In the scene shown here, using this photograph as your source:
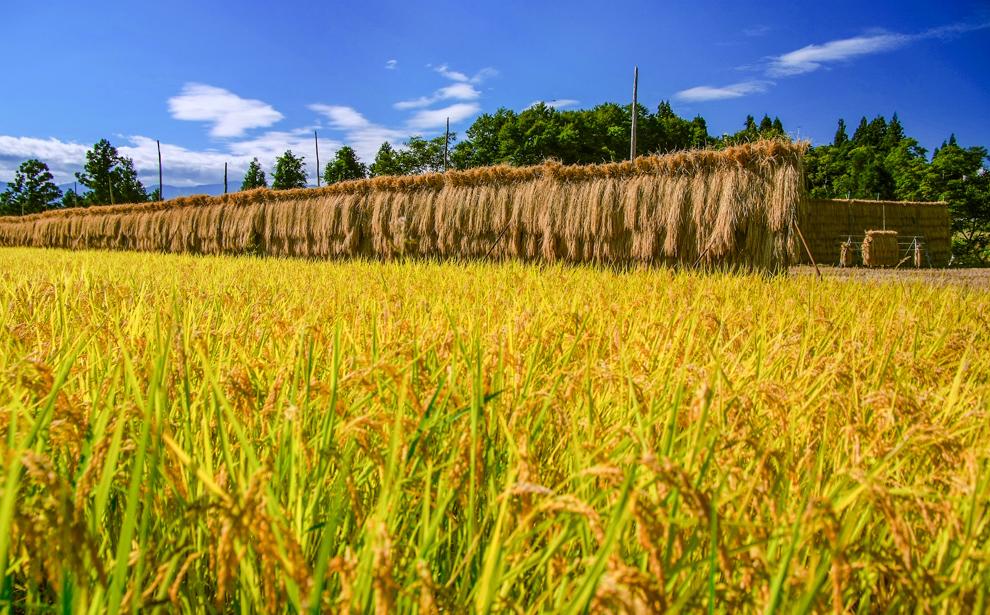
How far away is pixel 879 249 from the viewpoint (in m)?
18.7

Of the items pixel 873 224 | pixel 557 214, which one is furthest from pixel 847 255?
pixel 557 214

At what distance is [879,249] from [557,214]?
15.1m

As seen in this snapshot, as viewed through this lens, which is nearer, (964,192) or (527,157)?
(964,192)

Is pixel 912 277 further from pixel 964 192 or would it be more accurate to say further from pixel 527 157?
pixel 527 157

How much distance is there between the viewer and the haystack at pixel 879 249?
1867 centimetres

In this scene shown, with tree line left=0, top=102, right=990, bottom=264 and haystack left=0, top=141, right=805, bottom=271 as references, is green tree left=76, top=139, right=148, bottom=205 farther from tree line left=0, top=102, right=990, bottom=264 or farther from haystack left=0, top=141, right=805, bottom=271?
haystack left=0, top=141, right=805, bottom=271

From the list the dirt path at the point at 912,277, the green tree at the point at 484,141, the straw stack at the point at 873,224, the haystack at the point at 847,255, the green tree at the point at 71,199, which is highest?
the green tree at the point at 484,141

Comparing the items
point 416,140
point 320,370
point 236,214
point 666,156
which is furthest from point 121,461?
point 416,140

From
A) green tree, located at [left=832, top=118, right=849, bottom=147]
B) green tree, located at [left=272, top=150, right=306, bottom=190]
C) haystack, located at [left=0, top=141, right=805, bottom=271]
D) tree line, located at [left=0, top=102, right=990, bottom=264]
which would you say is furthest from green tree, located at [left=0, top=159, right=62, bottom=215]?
green tree, located at [left=832, top=118, right=849, bottom=147]

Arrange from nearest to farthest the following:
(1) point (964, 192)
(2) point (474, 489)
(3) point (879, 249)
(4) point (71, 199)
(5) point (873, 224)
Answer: (2) point (474, 489)
(3) point (879, 249)
(5) point (873, 224)
(1) point (964, 192)
(4) point (71, 199)

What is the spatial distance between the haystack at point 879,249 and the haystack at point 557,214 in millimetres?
14320

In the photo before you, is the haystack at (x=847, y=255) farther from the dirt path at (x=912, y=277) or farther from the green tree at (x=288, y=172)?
the green tree at (x=288, y=172)

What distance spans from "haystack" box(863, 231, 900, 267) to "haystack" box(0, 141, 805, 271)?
47.0 ft

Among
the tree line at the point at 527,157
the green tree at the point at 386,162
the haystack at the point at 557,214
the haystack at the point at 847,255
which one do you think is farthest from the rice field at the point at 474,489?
the green tree at the point at 386,162
